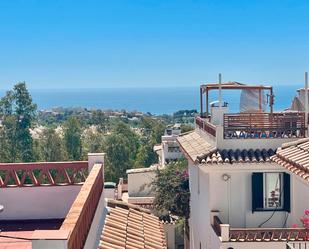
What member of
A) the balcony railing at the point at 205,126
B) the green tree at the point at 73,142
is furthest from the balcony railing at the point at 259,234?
the green tree at the point at 73,142

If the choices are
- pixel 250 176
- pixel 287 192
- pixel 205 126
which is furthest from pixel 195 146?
pixel 287 192

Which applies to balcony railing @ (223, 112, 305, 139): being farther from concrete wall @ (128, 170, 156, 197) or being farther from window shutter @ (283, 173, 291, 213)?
concrete wall @ (128, 170, 156, 197)

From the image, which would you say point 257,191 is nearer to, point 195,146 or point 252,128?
point 252,128

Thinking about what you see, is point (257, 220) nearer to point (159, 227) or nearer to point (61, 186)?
point (159, 227)

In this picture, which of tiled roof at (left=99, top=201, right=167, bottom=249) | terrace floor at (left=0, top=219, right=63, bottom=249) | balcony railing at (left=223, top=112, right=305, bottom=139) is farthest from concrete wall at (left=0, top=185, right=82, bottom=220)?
balcony railing at (left=223, top=112, right=305, bottom=139)

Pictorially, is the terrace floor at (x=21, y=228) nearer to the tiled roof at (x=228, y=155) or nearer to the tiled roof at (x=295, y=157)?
the tiled roof at (x=228, y=155)

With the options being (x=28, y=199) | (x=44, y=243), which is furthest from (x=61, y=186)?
(x=44, y=243)
